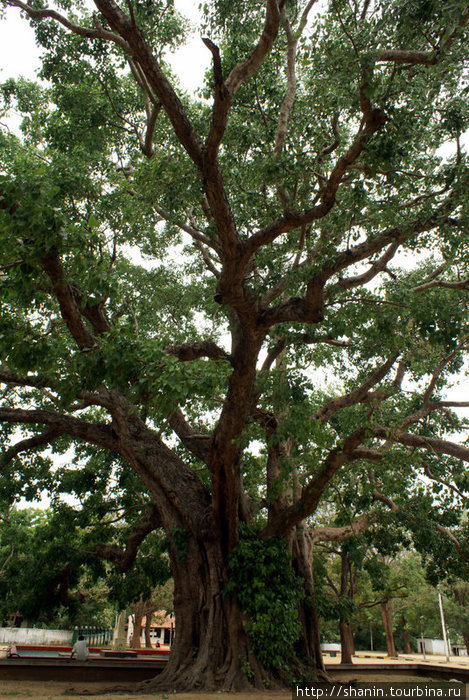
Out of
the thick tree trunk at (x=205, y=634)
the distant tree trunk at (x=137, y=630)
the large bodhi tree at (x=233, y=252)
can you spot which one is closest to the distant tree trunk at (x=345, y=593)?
the large bodhi tree at (x=233, y=252)

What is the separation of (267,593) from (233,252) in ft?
18.0

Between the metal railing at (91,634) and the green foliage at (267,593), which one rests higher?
the green foliage at (267,593)

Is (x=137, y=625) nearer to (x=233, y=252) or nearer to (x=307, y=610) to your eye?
(x=307, y=610)

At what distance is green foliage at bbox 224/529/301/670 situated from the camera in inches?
296

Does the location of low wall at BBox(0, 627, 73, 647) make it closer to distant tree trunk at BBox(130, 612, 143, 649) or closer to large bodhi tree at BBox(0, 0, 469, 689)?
distant tree trunk at BBox(130, 612, 143, 649)

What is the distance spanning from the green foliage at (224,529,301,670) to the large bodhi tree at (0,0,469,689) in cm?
20

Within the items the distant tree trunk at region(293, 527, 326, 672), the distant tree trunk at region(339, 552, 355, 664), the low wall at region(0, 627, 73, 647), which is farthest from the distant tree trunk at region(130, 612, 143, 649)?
the distant tree trunk at region(293, 527, 326, 672)

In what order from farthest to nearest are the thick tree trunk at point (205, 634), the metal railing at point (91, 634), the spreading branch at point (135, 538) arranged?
1. the metal railing at point (91, 634)
2. the spreading branch at point (135, 538)
3. the thick tree trunk at point (205, 634)

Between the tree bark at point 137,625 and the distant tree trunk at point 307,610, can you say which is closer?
the distant tree trunk at point 307,610

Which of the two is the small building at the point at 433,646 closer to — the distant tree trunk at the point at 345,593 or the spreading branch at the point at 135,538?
the distant tree trunk at the point at 345,593

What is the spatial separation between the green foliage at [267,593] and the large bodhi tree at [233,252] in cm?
20

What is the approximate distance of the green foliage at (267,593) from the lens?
752 centimetres

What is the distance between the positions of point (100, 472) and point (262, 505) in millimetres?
4154

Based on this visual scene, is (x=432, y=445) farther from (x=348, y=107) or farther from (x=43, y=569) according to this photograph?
(x=43, y=569)
